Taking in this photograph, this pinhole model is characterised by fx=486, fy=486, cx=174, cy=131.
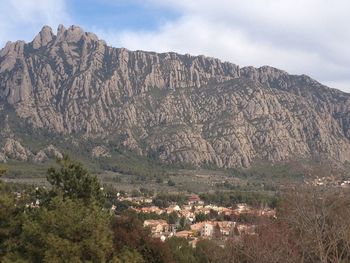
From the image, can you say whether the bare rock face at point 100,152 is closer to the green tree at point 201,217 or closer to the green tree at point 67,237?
the green tree at point 201,217

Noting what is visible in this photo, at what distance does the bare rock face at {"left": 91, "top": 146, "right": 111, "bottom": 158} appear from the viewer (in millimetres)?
172900

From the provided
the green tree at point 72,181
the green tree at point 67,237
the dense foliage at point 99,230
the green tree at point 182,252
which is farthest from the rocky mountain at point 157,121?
the green tree at point 67,237

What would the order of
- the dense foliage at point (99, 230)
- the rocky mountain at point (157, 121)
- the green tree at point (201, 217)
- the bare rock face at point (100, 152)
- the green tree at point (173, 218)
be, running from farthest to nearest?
the rocky mountain at point (157, 121), the bare rock face at point (100, 152), the green tree at point (201, 217), the green tree at point (173, 218), the dense foliage at point (99, 230)

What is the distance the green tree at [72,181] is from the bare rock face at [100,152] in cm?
14576

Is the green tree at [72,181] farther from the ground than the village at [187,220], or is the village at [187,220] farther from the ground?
the green tree at [72,181]

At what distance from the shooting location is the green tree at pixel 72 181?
90.5ft

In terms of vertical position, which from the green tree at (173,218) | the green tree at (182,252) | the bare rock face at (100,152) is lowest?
the green tree at (173,218)

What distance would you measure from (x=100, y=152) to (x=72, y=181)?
485 ft

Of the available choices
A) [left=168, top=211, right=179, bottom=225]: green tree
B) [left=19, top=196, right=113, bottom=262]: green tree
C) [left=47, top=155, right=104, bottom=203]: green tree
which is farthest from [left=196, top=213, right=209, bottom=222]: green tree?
[left=19, top=196, right=113, bottom=262]: green tree

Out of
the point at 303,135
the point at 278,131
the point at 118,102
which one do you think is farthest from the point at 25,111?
the point at 303,135

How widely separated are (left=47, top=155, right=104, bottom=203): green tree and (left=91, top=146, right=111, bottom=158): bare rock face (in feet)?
478

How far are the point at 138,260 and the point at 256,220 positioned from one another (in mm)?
17548

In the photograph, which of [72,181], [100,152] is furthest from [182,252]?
[100,152]

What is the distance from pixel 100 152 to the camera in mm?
Answer: 173750
